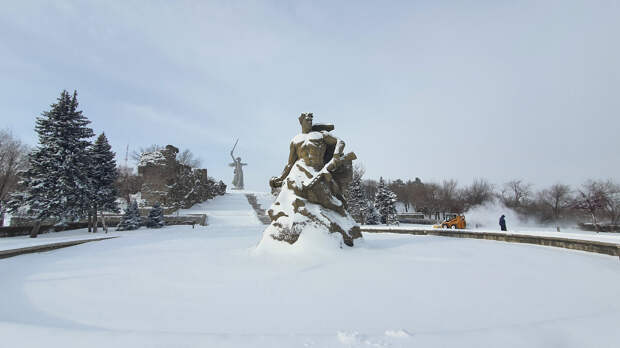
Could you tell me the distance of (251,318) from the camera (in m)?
2.88

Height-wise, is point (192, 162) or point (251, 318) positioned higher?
point (192, 162)

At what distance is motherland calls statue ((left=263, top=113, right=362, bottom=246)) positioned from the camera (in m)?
6.34

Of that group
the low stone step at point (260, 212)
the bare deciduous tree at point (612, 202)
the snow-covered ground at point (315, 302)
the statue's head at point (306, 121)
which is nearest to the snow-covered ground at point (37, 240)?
the snow-covered ground at point (315, 302)

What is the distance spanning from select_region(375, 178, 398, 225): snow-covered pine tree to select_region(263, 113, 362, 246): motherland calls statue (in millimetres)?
23848

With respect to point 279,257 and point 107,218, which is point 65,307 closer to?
point 279,257

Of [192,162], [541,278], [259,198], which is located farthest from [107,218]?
[192,162]

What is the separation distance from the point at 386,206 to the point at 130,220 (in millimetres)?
23356

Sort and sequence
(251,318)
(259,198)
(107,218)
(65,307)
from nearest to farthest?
1. (251,318)
2. (65,307)
3. (107,218)
4. (259,198)

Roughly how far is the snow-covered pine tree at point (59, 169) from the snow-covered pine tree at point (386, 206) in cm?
2522

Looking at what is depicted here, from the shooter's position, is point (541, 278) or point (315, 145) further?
point (315, 145)

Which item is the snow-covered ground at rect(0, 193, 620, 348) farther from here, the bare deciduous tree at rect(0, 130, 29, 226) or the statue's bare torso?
the bare deciduous tree at rect(0, 130, 29, 226)

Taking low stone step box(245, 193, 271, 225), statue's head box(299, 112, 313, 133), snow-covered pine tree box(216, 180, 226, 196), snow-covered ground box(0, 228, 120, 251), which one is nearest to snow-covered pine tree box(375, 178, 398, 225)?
low stone step box(245, 193, 271, 225)

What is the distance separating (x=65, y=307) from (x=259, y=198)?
39190 mm

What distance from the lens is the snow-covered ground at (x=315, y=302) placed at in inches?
91.7
